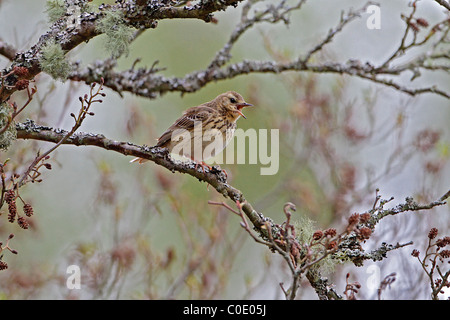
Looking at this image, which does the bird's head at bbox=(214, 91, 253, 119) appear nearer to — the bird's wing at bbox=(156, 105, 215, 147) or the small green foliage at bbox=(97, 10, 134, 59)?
the bird's wing at bbox=(156, 105, 215, 147)

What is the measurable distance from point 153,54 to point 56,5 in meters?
7.10

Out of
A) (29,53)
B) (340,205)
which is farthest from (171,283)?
(29,53)

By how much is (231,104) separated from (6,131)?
2.25m

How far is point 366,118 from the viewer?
6738 mm

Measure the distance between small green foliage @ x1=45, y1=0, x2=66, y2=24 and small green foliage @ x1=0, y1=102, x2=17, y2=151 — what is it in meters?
0.48

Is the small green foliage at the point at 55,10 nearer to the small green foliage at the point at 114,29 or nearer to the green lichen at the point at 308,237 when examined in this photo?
the small green foliage at the point at 114,29

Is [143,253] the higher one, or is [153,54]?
[153,54]

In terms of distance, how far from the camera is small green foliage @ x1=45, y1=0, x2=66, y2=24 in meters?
3.12

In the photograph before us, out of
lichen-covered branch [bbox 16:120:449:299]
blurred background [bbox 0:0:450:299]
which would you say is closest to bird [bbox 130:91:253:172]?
blurred background [bbox 0:0:450:299]
